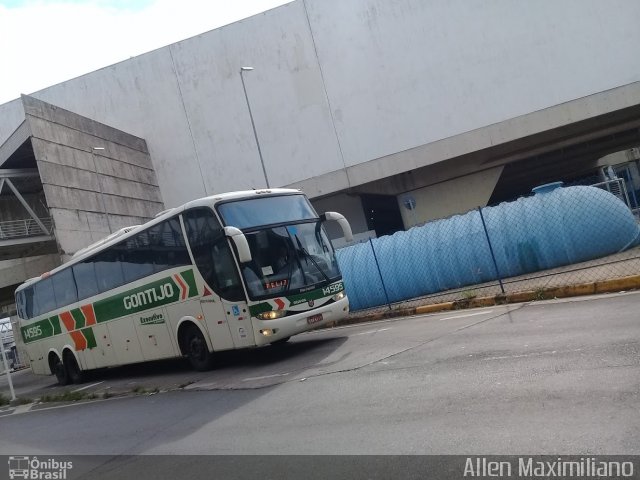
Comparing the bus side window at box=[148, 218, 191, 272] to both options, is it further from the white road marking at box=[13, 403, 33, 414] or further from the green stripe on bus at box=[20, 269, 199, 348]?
the white road marking at box=[13, 403, 33, 414]

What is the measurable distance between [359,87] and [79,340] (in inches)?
1094

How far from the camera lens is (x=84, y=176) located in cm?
3341

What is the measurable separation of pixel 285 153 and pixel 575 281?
30.5 meters

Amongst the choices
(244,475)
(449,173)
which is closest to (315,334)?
(244,475)

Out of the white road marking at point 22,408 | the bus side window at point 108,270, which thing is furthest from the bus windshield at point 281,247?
the white road marking at point 22,408

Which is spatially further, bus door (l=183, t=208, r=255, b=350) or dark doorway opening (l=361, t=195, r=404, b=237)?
dark doorway opening (l=361, t=195, r=404, b=237)

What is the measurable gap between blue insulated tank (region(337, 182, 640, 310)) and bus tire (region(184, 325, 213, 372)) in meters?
6.23

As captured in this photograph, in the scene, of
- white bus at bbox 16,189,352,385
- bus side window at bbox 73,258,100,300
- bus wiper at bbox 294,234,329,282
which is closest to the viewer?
white bus at bbox 16,189,352,385

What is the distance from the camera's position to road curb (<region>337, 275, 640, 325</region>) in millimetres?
10719

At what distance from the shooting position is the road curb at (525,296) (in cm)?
1072

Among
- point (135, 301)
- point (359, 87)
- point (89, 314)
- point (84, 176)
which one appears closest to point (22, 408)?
point (89, 314)

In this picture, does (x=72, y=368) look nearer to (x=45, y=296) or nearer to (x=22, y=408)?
(x=45, y=296)

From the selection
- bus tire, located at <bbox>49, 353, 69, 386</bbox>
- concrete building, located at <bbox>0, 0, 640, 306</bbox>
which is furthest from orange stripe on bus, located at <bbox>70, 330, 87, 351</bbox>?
concrete building, located at <bbox>0, 0, 640, 306</bbox>

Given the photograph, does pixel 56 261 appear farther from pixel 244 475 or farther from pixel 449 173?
pixel 244 475
